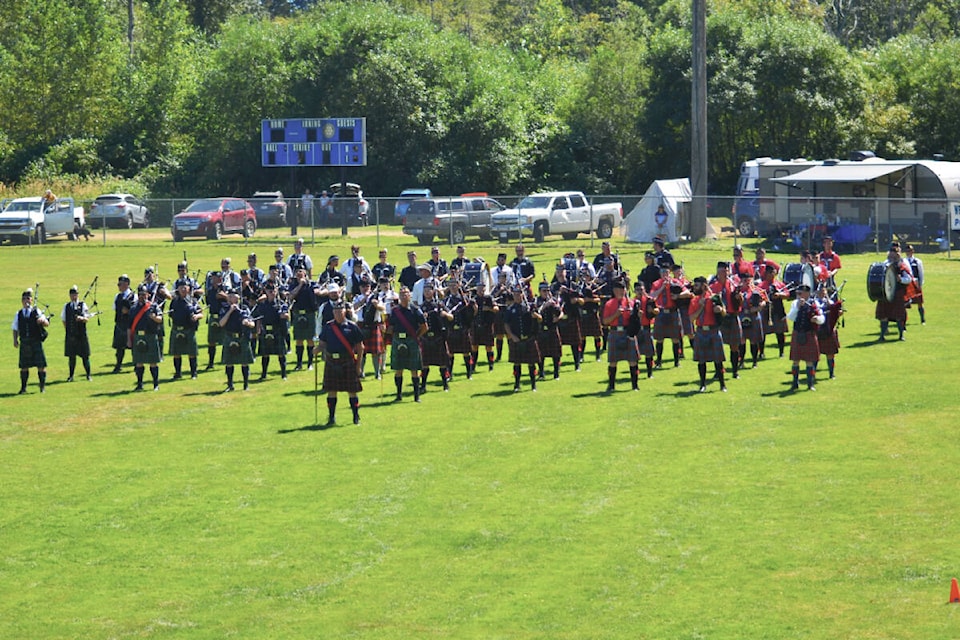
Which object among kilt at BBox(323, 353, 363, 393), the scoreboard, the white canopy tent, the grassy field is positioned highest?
the scoreboard

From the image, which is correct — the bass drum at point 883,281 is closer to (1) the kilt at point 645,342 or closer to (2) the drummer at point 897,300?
(2) the drummer at point 897,300

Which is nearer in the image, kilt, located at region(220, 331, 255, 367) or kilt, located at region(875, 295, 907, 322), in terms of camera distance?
kilt, located at region(220, 331, 255, 367)

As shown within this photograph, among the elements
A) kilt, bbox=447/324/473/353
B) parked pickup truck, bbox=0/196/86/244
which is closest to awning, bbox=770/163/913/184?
kilt, bbox=447/324/473/353

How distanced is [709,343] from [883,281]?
776 cm

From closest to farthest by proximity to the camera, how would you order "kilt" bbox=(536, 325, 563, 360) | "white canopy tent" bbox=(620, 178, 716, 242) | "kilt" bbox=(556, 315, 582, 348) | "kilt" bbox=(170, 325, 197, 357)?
"kilt" bbox=(536, 325, 563, 360), "kilt" bbox=(170, 325, 197, 357), "kilt" bbox=(556, 315, 582, 348), "white canopy tent" bbox=(620, 178, 716, 242)

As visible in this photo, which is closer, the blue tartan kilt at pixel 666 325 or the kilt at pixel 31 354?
the kilt at pixel 31 354

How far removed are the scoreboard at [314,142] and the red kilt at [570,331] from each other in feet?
106

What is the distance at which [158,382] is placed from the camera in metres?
27.4

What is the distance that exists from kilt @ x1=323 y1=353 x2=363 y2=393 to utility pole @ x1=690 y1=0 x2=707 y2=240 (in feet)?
101

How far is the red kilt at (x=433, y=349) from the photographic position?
25188mm

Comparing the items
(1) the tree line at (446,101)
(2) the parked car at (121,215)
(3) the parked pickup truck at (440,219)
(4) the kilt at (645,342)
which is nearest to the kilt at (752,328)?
(4) the kilt at (645,342)

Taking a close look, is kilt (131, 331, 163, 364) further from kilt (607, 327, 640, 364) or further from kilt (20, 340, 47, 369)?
kilt (607, 327, 640, 364)

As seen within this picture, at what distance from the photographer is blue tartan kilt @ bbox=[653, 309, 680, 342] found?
27484 millimetres

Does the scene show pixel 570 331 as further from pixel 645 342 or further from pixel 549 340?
pixel 645 342
